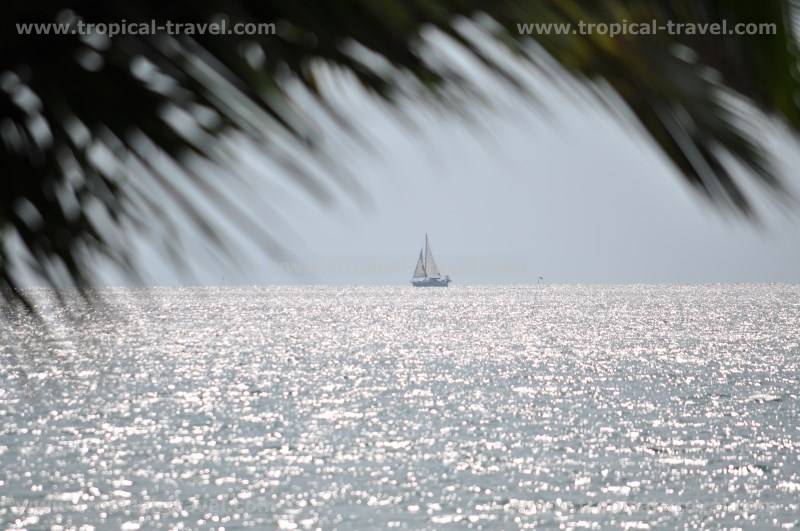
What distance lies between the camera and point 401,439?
55250 mm

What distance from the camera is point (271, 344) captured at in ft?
388

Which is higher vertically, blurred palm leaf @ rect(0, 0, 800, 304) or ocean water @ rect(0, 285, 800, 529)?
blurred palm leaf @ rect(0, 0, 800, 304)

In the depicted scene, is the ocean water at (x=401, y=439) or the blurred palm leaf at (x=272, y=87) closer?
the blurred palm leaf at (x=272, y=87)

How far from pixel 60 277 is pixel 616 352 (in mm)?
107269

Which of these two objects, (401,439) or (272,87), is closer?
(272,87)

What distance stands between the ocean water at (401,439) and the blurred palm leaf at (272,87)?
0.13 m

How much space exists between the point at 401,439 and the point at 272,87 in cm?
5511

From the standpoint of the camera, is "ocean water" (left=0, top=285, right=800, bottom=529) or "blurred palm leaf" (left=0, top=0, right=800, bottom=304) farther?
"ocean water" (left=0, top=285, right=800, bottom=529)

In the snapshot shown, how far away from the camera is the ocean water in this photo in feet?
133

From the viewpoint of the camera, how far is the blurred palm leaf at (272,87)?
0.76 m

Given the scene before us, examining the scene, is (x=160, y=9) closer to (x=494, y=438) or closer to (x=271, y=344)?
(x=494, y=438)

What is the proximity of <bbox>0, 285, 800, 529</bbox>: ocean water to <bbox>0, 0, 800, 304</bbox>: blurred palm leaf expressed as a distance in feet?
0.43

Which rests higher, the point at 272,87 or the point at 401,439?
the point at 272,87

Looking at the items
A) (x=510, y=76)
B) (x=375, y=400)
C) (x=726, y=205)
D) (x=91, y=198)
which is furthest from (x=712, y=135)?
(x=375, y=400)
